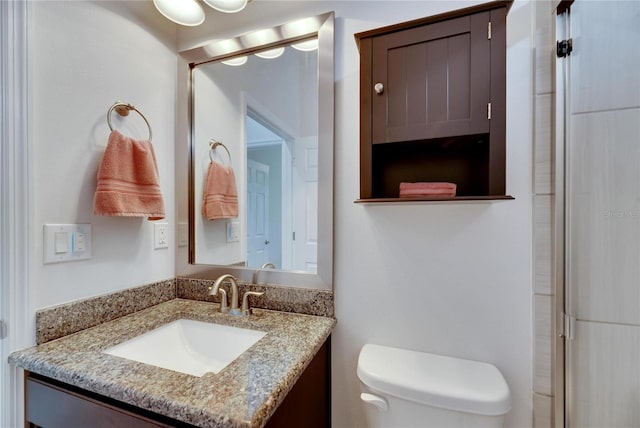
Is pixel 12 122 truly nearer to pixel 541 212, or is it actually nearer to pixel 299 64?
pixel 299 64

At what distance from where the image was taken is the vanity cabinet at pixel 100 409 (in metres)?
0.63

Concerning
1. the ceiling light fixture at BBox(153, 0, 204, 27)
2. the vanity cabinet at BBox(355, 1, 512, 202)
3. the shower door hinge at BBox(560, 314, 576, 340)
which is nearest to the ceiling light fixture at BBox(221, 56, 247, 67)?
the ceiling light fixture at BBox(153, 0, 204, 27)

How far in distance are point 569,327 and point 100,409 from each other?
1.29 meters

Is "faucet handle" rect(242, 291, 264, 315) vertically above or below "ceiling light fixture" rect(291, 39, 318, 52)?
below

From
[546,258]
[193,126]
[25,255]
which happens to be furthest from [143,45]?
[546,258]

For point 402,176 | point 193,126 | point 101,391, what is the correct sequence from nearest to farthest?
point 101,391, point 402,176, point 193,126

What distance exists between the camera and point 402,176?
101 cm

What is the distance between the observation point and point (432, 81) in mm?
850

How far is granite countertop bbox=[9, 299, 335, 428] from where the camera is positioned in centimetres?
55

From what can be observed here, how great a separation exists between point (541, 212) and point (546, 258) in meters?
0.14

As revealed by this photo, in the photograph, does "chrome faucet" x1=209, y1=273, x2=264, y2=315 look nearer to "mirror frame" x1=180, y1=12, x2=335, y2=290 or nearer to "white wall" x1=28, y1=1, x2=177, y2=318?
"mirror frame" x1=180, y1=12, x2=335, y2=290

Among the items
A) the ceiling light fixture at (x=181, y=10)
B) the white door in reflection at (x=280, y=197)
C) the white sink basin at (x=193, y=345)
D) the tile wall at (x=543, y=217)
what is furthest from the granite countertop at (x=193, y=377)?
the ceiling light fixture at (x=181, y=10)

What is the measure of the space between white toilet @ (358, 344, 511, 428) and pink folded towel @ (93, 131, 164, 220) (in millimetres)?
957

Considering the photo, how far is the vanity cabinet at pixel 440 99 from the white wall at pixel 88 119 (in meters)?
0.92
